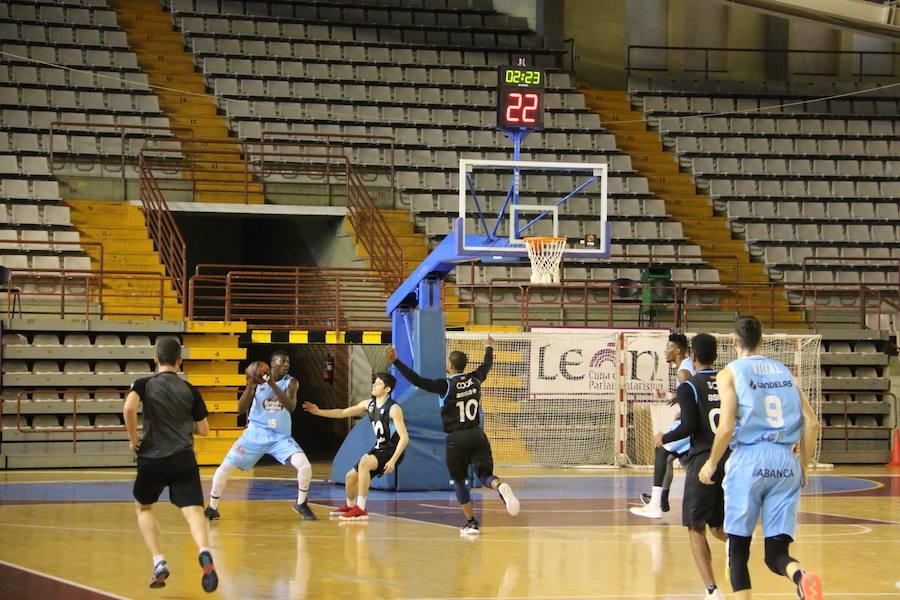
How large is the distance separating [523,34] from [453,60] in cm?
248

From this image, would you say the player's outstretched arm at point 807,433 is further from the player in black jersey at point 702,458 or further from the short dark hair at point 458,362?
the short dark hair at point 458,362

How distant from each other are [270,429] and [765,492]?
7013 mm

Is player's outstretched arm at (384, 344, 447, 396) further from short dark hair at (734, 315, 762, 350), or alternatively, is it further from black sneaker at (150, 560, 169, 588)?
short dark hair at (734, 315, 762, 350)

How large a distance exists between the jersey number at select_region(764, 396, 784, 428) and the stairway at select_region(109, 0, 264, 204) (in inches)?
693

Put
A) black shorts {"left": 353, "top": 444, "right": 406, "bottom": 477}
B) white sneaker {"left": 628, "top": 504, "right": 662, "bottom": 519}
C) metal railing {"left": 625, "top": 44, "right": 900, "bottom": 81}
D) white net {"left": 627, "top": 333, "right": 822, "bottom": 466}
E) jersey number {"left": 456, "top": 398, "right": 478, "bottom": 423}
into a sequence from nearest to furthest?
jersey number {"left": 456, "top": 398, "right": 478, "bottom": 423} → black shorts {"left": 353, "top": 444, "right": 406, "bottom": 477} → white sneaker {"left": 628, "top": 504, "right": 662, "bottom": 519} → white net {"left": 627, "top": 333, "right": 822, "bottom": 466} → metal railing {"left": 625, "top": 44, "right": 900, "bottom": 81}

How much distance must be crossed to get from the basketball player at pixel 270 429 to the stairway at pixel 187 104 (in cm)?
1116

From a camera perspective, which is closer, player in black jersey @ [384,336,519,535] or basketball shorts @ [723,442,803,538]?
basketball shorts @ [723,442,803,538]

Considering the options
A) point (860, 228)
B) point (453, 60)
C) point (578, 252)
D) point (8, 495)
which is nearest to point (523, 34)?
point (453, 60)

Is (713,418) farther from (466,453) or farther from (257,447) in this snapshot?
(257,447)

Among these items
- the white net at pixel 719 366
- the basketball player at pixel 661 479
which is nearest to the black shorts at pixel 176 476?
the basketball player at pixel 661 479

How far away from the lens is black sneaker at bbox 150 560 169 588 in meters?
8.58

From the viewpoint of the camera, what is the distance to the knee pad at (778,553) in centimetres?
732

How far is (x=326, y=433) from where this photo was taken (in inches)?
1011

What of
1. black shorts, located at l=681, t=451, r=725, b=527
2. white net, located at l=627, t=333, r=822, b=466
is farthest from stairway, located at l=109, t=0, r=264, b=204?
black shorts, located at l=681, t=451, r=725, b=527
